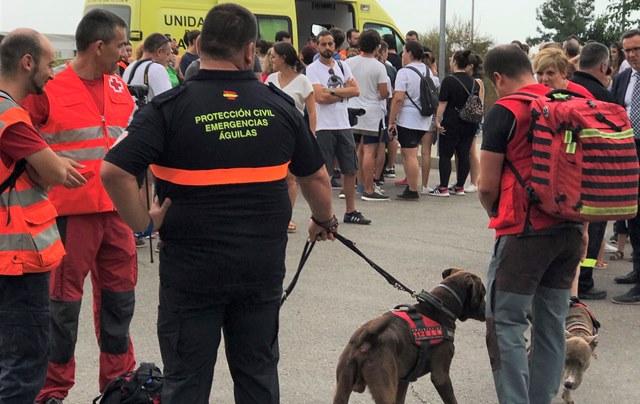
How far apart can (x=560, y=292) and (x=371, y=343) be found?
998 mm

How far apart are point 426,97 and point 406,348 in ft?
23.6

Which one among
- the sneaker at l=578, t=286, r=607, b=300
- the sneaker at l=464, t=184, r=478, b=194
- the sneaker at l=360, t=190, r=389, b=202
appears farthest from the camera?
the sneaker at l=464, t=184, r=478, b=194

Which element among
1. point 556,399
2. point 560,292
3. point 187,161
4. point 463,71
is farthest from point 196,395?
point 463,71

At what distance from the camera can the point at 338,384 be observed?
14.8 feet

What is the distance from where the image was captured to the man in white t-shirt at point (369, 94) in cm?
1115

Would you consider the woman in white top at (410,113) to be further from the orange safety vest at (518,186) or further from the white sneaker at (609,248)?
the orange safety vest at (518,186)

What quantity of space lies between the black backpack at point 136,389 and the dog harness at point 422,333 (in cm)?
125

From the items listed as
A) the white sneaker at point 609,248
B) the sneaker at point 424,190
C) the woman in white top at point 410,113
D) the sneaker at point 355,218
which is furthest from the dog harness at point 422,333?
the sneaker at point 424,190

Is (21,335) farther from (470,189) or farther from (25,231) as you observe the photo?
(470,189)

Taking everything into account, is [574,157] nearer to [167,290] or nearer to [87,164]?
[167,290]

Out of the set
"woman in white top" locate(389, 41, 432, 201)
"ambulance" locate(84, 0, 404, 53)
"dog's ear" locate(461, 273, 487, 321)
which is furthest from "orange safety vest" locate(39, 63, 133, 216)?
"ambulance" locate(84, 0, 404, 53)

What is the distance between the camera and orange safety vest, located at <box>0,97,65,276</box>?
13.3 feet

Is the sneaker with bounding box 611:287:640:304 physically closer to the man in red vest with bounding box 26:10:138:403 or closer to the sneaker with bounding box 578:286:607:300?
the sneaker with bounding box 578:286:607:300

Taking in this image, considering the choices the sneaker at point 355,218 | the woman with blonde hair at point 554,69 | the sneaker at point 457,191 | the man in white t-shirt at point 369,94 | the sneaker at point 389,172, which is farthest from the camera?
the sneaker at point 389,172
